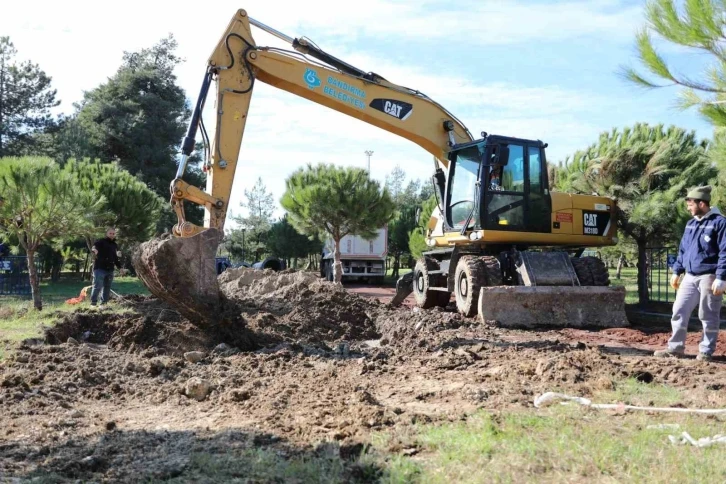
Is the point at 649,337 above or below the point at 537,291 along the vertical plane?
below

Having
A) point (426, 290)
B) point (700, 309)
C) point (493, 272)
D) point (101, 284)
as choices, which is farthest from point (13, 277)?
point (700, 309)

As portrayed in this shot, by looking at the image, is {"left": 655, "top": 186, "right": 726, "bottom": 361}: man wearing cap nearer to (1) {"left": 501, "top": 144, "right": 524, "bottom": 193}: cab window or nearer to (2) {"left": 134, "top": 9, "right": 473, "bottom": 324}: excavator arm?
(1) {"left": 501, "top": 144, "right": 524, "bottom": 193}: cab window

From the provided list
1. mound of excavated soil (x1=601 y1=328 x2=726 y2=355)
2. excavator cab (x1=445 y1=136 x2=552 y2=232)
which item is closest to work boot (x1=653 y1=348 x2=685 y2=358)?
mound of excavated soil (x1=601 y1=328 x2=726 y2=355)

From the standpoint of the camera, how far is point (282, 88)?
32.8 ft

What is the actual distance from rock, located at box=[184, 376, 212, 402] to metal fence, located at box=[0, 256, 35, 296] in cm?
1472

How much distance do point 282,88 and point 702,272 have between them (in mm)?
6350

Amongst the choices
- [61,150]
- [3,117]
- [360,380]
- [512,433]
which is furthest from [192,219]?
[512,433]

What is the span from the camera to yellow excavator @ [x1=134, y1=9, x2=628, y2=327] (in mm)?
8969

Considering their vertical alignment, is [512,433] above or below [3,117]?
below

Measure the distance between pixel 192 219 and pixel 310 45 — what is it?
2407cm

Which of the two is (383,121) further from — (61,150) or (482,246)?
(61,150)

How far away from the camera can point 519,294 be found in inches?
371

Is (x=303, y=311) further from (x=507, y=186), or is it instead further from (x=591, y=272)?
(x=591, y=272)

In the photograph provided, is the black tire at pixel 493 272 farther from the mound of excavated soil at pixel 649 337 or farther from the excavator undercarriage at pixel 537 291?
the mound of excavated soil at pixel 649 337
